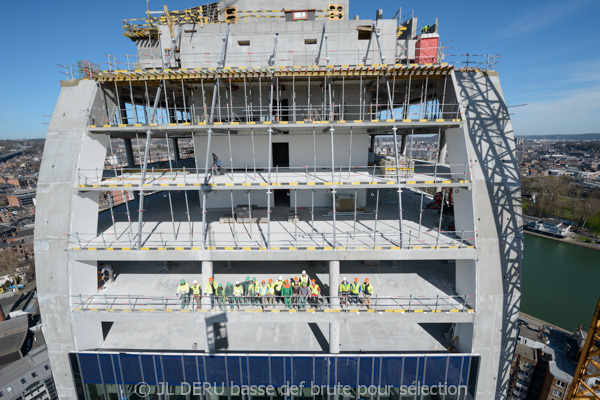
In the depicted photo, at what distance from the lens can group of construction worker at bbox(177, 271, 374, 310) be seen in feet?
37.1

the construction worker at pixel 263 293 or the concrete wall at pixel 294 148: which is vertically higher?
the concrete wall at pixel 294 148

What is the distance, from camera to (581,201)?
Answer: 66.7 m

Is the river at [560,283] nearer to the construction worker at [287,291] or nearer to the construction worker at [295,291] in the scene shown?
the construction worker at [295,291]

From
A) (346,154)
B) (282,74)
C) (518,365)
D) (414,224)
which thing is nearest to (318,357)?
(414,224)

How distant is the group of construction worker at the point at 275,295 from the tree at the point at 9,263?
215 ft

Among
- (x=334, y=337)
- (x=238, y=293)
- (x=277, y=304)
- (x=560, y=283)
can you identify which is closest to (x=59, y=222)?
(x=238, y=293)

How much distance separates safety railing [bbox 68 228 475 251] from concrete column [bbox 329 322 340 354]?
3.32 metres

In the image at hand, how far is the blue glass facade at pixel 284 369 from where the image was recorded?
11.4m

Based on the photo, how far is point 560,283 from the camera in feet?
130

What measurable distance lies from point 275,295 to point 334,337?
10.1 ft

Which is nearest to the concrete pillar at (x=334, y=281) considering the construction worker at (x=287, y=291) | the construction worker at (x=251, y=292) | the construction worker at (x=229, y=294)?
the construction worker at (x=287, y=291)

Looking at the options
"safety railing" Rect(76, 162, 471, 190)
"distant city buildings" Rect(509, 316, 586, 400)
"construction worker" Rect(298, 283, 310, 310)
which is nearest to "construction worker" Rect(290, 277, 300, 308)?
"construction worker" Rect(298, 283, 310, 310)

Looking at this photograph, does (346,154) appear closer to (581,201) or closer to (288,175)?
(288,175)

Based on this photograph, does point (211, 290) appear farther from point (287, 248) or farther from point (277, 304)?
point (287, 248)
